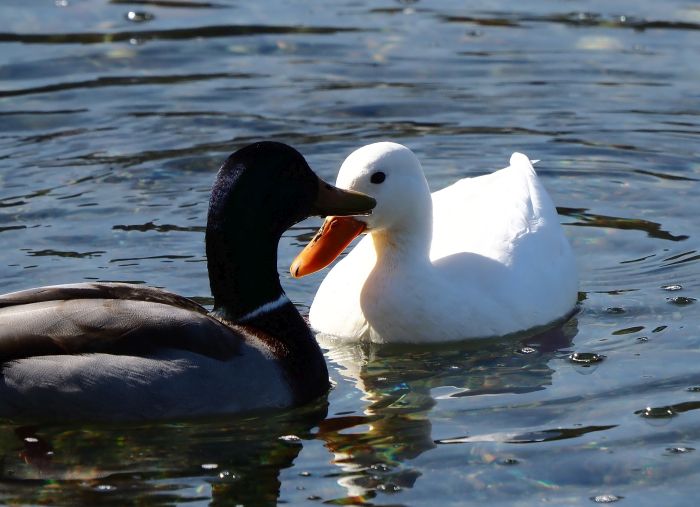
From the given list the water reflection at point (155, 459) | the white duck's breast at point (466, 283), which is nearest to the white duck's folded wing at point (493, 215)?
the white duck's breast at point (466, 283)

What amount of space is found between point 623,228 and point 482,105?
108 inches

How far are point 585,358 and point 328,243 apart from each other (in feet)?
5.10

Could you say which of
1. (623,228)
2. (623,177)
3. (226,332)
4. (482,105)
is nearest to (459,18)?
(482,105)

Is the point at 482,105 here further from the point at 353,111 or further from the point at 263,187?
the point at 263,187

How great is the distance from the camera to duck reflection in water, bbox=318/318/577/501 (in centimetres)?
708

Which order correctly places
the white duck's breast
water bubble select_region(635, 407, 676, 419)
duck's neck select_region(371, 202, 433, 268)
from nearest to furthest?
water bubble select_region(635, 407, 676, 419)
the white duck's breast
duck's neck select_region(371, 202, 433, 268)

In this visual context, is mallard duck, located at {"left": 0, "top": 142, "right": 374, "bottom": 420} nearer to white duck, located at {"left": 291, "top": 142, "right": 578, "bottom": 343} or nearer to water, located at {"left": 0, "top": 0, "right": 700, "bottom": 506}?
water, located at {"left": 0, "top": 0, "right": 700, "bottom": 506}

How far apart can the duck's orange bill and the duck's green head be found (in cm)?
59

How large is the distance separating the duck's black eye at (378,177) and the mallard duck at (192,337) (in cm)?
Answer: 60

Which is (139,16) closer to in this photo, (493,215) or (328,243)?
(493,215)

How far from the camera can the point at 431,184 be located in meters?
11.4

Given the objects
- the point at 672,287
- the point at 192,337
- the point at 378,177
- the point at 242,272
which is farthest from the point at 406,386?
the point at 672,287

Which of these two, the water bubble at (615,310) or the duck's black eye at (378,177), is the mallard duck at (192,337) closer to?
the duck's black eye at (378,177)

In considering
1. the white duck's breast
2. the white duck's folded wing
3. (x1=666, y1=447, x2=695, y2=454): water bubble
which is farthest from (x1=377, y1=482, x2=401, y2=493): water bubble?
the white duck's folded wing
